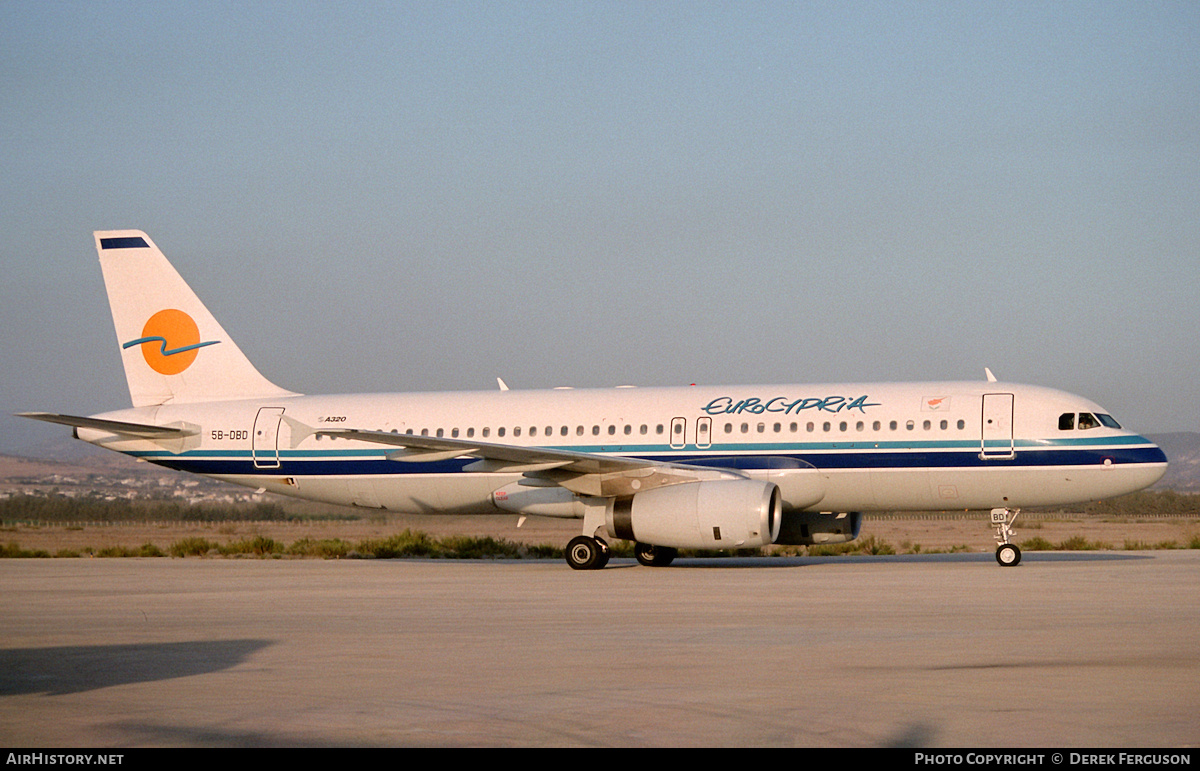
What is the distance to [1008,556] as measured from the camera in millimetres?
23391

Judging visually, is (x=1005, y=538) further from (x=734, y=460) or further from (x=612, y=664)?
(x=612, y=664)

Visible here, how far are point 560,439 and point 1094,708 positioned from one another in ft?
63.7

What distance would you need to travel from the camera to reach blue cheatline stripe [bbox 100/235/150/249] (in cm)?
3020

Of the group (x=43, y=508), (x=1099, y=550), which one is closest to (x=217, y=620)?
(x=1099, y=550)

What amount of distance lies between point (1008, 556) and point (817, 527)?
409 cm

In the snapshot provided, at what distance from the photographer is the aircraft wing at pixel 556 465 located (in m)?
23.5

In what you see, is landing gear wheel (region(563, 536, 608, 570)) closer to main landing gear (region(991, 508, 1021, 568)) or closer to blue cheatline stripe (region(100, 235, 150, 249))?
main landing gear (region(991, 508, 1021, 568))

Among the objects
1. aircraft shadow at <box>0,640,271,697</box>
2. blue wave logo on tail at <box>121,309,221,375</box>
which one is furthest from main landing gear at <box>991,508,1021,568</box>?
blue wave logo on tail at <box>121,309,221,375</box>

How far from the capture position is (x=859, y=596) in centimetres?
1697

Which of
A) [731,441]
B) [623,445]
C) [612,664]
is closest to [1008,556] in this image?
[731,441]

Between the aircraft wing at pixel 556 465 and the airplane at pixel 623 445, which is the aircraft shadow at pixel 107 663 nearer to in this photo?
the aircraft wing at pixel 556 465

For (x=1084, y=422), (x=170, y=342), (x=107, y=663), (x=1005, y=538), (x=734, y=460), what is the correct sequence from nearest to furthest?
(x=107, y=663) → (x=1005, y=538) → (x=1084, y=422) → (x=734, y=460) → (x=170, y=342)

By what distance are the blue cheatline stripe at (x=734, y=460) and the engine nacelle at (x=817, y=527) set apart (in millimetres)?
1707
